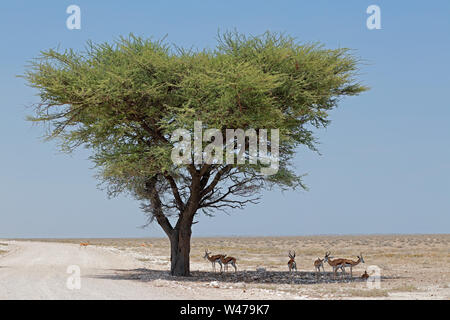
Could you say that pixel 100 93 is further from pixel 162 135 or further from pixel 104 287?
pixel 104 287

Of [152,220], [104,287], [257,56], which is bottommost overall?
[104,287]

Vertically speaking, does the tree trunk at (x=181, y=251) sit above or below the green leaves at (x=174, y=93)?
below

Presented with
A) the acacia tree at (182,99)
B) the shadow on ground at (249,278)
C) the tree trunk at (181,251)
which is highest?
the acacia tree at (182,99)

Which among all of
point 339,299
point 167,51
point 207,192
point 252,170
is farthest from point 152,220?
point 339,299

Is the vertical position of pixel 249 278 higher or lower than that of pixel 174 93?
lower

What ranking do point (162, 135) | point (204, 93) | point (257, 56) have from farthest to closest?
point (162, 135), point (257, 56), point (204, 93)

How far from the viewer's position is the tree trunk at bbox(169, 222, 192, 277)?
26.0 m

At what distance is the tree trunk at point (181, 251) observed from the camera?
25953mm

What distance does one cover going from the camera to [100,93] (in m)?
22.0

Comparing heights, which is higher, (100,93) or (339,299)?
(100,93)

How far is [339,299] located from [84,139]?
14463mm

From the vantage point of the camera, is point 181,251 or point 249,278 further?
point 181,251

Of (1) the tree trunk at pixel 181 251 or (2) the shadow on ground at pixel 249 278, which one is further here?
(1) the tree trunk at pixel 181 251

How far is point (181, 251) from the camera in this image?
26062 millimetres
